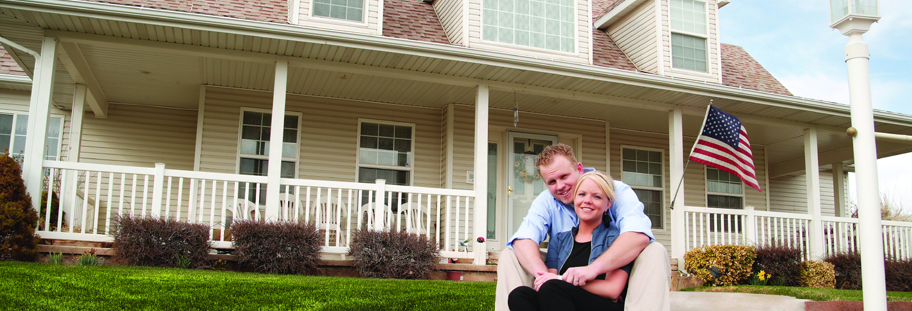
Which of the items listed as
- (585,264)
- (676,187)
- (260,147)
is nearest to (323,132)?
(260,147)

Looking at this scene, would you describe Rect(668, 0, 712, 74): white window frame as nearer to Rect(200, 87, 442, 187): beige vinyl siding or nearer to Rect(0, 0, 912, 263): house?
Rect(0, 0, 912, 263): house

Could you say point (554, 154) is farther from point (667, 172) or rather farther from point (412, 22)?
point (667, 172)

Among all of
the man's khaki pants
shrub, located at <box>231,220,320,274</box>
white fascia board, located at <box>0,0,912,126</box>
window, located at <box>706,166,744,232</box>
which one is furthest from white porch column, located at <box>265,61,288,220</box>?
window, located at <box>706,166,744,232</box>

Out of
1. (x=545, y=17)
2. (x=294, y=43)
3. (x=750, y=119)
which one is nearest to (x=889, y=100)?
(x=750, y=119)

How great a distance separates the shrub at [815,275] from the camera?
27.5ft

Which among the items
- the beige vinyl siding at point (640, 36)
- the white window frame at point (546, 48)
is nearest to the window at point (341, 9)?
the white window frame at point (546, 48)

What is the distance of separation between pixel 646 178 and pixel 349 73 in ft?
18.6

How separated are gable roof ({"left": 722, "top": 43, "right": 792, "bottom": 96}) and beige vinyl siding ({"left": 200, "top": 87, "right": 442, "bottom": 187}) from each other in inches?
187

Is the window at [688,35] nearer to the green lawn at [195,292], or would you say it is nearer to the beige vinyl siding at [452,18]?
the beige vinyl siding at [452,18]

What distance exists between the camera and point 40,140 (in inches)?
249

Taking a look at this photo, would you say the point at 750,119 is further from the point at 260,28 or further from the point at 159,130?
the point at 159,130

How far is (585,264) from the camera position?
271cm

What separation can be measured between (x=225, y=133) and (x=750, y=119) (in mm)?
7482

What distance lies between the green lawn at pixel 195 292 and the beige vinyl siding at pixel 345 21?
3.73m
